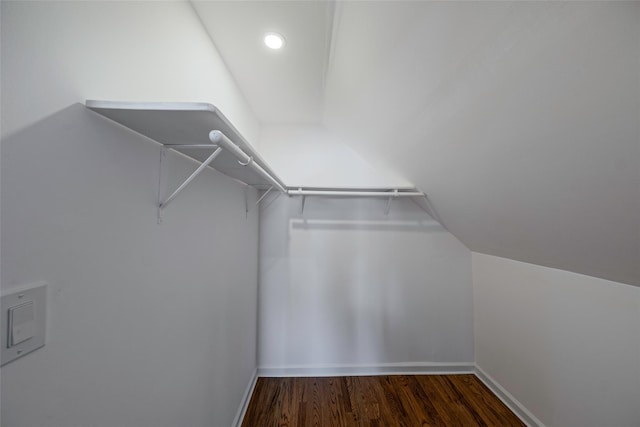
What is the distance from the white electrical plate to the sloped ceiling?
1.26 meters

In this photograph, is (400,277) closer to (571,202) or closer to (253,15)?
(571,202)

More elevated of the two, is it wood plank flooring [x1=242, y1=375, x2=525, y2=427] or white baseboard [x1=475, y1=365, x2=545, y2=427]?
white baseboard [x1=475, y1=365, x2=545, y2=427]

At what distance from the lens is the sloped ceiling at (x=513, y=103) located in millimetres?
593

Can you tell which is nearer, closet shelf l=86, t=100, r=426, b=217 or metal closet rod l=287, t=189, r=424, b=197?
closet shelf l=86, t=100, r=426, b=217

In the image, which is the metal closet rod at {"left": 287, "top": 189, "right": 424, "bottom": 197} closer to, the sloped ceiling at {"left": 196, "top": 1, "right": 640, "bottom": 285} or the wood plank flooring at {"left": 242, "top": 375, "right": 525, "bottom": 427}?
the sloped ceiling at {"left": 196, "top": 1, "right": 640, "bottom": 285}

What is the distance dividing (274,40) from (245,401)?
2459 millimetres

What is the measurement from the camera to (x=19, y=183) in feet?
1.41

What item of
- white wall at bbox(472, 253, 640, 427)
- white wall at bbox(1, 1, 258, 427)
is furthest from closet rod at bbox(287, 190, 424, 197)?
white wall at bbox(472, 253, 640, 427)

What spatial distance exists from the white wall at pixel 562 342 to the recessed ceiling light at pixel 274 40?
2179mm

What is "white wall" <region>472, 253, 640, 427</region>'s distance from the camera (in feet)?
3.76

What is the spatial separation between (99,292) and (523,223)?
1.88 meters

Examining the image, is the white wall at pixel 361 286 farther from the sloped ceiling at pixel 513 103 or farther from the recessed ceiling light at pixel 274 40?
the recessed ceiling light at pixel 274 40

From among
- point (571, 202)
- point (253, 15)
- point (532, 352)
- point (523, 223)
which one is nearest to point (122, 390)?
point (253, 15)

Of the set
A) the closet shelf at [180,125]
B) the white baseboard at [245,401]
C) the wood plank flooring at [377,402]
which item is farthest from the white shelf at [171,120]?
the wood plank flooring at [377,402]
